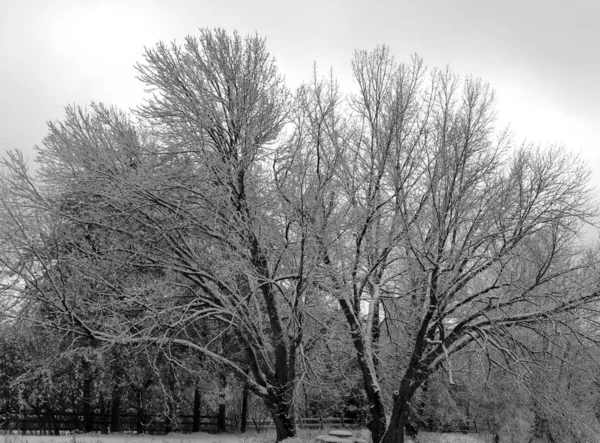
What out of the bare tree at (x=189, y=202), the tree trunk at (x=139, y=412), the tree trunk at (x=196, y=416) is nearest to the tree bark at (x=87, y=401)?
the tree trunk at (x=139, y=412)

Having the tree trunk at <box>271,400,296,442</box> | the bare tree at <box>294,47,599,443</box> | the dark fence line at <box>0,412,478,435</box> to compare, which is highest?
the bare tree at <box>294,47,599,443</box>

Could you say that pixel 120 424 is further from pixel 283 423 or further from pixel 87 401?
pixel 283 423

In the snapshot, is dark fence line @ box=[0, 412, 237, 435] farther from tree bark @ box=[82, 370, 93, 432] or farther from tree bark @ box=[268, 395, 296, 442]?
tree bark @ box=[268, 395, 296, 442]

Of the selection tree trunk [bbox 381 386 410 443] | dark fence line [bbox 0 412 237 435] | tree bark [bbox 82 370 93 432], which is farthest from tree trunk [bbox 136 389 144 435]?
tree trunk [bbox 381 386 410 443]

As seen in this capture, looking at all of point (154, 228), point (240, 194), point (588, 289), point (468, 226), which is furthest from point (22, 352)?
point (588, 289)

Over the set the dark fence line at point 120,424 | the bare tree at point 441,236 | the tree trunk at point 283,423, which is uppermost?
the bare tree at point 441,236

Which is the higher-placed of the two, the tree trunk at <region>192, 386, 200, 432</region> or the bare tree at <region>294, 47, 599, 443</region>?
the bare tree at <region>294, 47, 599, 443</region>

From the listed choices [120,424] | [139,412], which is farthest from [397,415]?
[120,424]

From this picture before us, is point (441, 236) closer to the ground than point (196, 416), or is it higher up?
higher up

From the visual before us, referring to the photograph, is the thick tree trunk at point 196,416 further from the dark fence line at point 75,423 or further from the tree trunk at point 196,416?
the dark fence line at point 75,423

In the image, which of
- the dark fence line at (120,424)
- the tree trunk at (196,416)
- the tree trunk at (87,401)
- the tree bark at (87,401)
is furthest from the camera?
the tree trunk at (196,416)

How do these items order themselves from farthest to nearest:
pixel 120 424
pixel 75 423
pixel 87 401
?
1. pixel 120 424
2. pixel 75 423
3. pixel 87 401

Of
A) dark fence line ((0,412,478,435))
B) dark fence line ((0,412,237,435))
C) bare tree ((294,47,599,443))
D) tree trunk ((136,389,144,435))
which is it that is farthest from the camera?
tree trunk ((136,389,144,435))

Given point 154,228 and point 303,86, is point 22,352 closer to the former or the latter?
point 154,228
